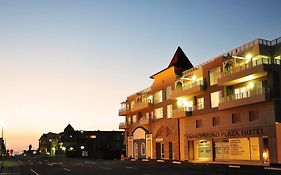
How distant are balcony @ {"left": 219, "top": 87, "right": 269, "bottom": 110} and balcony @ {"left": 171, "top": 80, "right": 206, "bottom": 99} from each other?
534 cm

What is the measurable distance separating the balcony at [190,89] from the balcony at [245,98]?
17.5ft

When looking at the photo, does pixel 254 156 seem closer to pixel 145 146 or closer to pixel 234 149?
pixel 234 149

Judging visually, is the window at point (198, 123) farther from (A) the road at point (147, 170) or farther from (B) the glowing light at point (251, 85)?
(B) the glowing light at point (251, 85)

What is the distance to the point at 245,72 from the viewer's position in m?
39.4

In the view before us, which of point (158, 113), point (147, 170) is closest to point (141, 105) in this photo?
point (158, 113)

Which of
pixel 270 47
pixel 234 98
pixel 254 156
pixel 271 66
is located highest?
pixel 270 47

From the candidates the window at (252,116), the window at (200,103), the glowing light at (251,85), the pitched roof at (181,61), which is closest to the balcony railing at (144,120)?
the pitched roof at (181,61)

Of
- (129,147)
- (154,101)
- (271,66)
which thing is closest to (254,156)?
(271,66)

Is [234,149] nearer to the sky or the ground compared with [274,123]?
nearer to the ground

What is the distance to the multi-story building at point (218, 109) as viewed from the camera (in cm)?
3847

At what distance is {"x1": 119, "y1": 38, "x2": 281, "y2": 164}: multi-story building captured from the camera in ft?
126

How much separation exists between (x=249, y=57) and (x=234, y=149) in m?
12.0

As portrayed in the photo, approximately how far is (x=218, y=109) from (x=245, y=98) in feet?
19.2

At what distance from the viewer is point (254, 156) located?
41.5m
